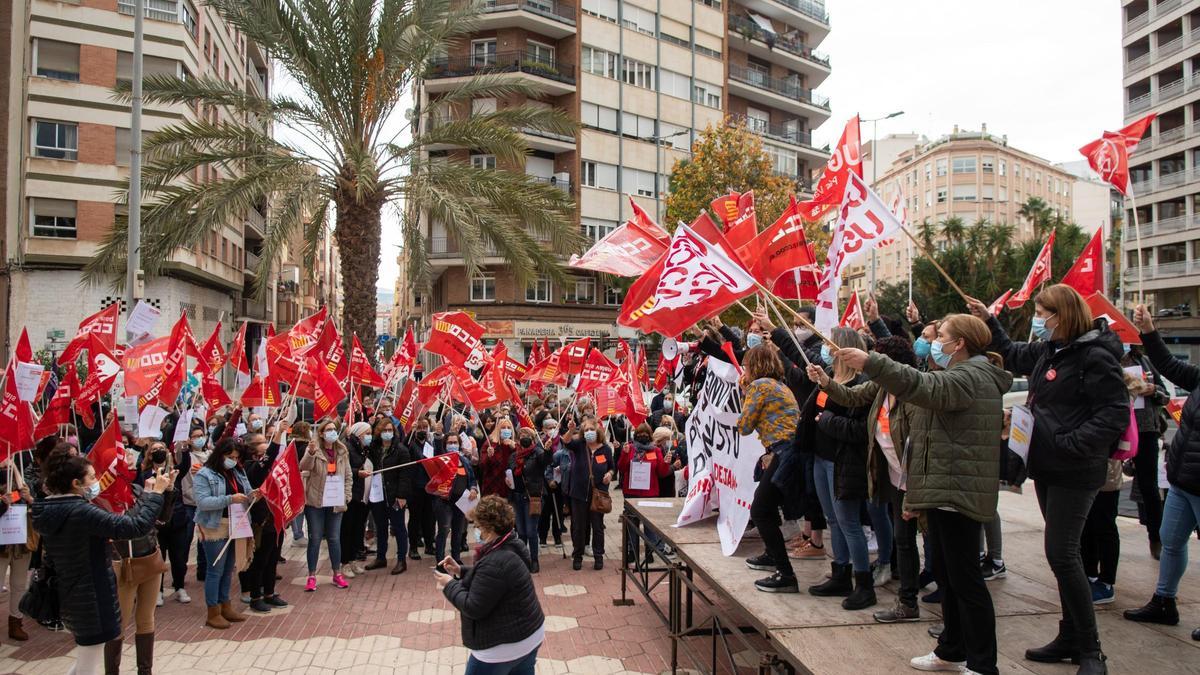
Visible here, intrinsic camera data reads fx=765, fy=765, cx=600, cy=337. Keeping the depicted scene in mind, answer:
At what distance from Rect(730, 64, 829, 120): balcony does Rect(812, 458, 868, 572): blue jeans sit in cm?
4046

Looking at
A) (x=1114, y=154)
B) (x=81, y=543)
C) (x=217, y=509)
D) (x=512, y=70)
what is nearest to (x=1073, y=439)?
(x=1114, y=154)

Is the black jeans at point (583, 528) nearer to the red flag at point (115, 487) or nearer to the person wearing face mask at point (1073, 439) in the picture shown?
the red flag at point (115, 487)

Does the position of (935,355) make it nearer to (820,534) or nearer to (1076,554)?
(1076,554)

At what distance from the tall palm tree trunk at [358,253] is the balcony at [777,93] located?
32.8 metres

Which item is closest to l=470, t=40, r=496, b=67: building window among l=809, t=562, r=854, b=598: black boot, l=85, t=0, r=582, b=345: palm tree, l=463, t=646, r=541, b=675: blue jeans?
l=85, t=0, r=582, b=345: palm tree

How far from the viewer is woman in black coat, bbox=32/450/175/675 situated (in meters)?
4.83

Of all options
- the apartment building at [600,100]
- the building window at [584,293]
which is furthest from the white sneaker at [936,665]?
the building window at [584,293]

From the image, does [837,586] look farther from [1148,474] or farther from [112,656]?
[112,656]

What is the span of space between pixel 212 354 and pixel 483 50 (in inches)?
1129

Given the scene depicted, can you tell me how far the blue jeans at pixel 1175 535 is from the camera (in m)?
4.49

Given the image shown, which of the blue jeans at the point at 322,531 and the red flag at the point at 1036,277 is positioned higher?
Result: the red flag at the point at 1036,277

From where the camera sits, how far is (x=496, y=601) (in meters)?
4.24

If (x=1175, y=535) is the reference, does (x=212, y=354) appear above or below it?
above

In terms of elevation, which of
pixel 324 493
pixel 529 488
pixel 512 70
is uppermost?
pixel 512 70
